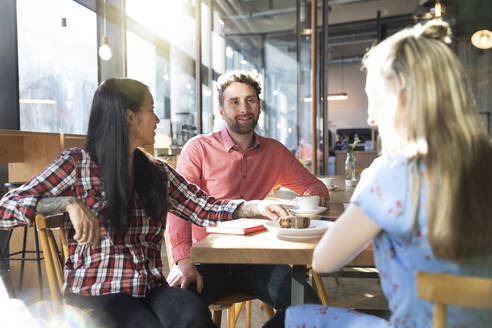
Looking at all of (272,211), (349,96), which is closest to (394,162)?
(272,211)

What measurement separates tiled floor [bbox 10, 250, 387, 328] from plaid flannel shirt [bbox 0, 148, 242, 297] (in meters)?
1.29

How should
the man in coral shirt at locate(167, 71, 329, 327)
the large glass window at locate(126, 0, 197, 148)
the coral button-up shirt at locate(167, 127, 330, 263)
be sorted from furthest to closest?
the large glass window at locate(126, 0, 197, 148) → the coral button-up shirt at locate(167, 127, 330, 263) → the man in coral shirt at locate(167, 71, 329, 327)

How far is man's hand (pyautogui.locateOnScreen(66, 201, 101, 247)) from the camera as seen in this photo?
3.87ft

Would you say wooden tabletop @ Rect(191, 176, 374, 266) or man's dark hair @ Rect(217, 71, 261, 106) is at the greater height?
man's dark hair @ Rect(217, 71, 261, 106)

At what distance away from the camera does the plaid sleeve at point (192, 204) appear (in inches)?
62.6

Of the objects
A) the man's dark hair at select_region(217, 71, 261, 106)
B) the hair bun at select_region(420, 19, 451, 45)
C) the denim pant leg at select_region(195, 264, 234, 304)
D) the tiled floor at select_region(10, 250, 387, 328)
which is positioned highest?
the man's dark hair at select_region(217, 71, 261, 106)

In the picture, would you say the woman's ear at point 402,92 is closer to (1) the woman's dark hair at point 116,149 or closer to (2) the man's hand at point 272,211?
(2) the man's hand at point 272,211

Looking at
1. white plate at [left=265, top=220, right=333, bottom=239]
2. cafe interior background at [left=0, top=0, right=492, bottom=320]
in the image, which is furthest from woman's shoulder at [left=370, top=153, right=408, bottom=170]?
cafe interior background at [left=0, top=0, right=492, bottom=320]

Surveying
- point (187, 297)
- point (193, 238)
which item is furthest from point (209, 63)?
point (187, 297)

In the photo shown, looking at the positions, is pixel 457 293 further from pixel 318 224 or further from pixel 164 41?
pixel 164 41

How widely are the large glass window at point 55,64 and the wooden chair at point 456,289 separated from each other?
412cm

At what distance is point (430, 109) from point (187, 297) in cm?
93

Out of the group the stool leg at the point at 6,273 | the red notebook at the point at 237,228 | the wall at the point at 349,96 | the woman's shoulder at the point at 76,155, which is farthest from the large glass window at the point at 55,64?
the wall at the point at 349,96

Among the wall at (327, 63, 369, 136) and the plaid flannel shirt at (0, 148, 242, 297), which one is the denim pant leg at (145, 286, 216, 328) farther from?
the wall at (327, 63, 369, 136)
